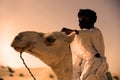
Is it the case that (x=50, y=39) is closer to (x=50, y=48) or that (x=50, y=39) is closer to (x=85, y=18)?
(x=50, y=48)

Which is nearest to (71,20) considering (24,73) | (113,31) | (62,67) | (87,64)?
(113,31)

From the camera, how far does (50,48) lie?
369 centimetres

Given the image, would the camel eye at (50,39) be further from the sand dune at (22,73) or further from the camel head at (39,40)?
the sand dune at (22,73)

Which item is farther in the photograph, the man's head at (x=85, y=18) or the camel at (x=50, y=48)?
the man's head at (x=85, y=18)

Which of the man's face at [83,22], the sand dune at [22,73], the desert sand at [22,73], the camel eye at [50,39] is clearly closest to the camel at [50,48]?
the camel eye at [50,39]

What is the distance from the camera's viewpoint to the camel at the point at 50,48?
3418mm

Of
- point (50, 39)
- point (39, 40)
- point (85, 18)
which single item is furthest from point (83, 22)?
point (39, 40)

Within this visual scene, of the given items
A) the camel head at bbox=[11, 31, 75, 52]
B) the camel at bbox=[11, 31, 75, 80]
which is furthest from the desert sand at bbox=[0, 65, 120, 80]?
the camel head at bbox=[11, 31, 75, 52]

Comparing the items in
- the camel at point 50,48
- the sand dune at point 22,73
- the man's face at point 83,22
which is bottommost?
the sand dune at point 22,73

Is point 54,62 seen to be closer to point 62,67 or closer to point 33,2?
point 62,67

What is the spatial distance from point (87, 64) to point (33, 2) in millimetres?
11988

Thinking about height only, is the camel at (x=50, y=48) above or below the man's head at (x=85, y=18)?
above

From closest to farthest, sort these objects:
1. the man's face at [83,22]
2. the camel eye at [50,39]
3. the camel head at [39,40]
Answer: the camel head at [39,40] → the camel eye at [50,39] → the man's face at [83,22]

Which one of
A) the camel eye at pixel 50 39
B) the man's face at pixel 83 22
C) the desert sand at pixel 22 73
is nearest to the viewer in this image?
the camel eye at pixel 50 39
